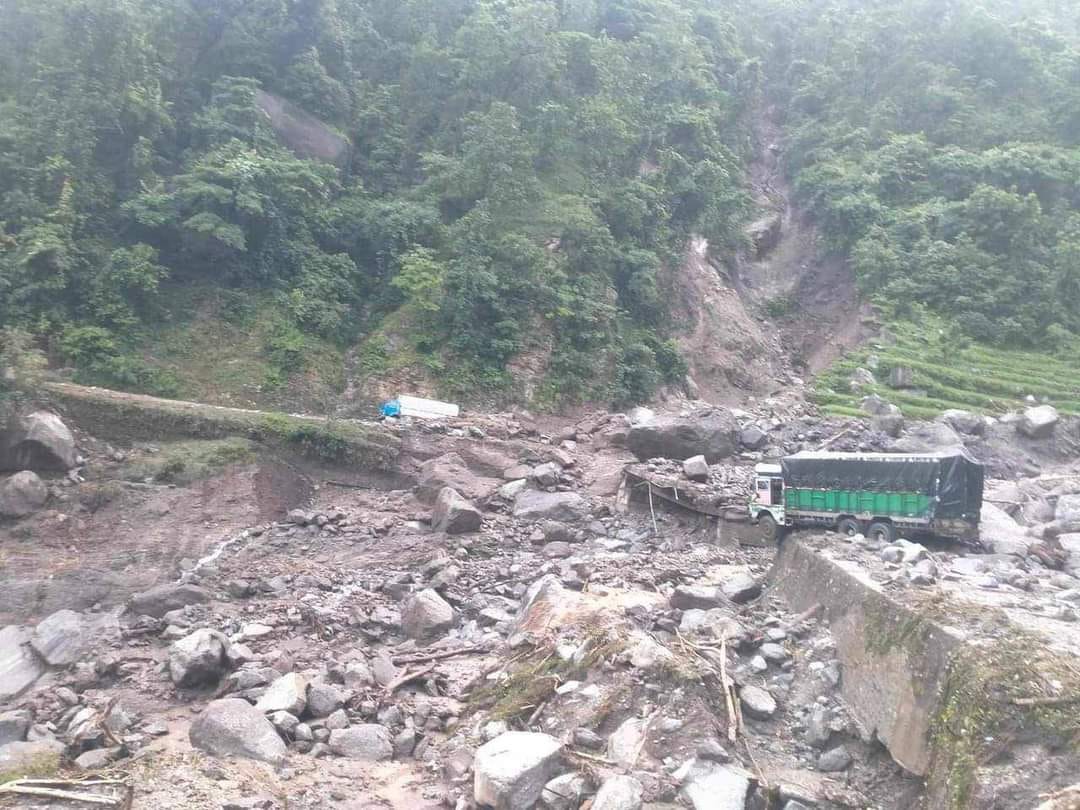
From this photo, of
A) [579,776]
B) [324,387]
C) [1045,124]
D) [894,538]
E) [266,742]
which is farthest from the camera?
[1045,124]

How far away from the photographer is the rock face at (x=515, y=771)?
7.89 meters

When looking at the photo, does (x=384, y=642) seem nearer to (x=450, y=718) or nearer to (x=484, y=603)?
(x=484, y=603)

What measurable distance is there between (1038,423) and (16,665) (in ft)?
88.7

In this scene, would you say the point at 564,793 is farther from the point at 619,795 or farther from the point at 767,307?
the point at 767,307

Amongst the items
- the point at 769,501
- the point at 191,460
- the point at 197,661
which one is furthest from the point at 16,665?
the point at 769,501

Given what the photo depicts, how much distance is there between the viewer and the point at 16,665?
1271 centimetres

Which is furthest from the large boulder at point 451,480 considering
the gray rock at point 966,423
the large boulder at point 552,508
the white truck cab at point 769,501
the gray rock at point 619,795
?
the gray rock at point 966,423

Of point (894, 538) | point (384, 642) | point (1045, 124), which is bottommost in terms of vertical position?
point (384, 642)

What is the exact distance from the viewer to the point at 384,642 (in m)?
13.8

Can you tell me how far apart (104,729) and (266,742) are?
2142mm

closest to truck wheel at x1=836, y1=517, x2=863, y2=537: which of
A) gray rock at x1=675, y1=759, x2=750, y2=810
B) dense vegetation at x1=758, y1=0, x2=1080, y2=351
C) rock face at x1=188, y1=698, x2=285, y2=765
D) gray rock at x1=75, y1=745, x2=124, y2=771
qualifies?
gray rock at x1=675, y1=759, x2=750, y2=810

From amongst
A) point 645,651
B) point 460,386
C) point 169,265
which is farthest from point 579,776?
point 169,265

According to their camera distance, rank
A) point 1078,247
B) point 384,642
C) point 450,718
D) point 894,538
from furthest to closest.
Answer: point 1078,247 → point 894,538 → point 384,642 → point 450,718

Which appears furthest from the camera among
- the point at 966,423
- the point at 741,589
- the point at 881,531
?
the point at 966,423
